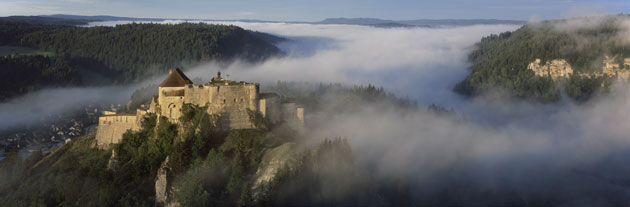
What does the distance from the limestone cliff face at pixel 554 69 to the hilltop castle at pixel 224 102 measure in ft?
485

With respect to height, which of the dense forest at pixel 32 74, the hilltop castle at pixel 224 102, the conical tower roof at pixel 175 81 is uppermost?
the conical tower roof at pixel 175 81

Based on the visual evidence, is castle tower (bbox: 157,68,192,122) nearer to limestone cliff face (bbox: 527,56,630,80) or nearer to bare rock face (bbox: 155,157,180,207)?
bare rock face (bbox: 155,157,180,207)

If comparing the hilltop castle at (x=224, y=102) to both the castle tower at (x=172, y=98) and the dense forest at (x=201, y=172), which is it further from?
the dense forest at (x=201, y=172)

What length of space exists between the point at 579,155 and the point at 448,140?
112 ft

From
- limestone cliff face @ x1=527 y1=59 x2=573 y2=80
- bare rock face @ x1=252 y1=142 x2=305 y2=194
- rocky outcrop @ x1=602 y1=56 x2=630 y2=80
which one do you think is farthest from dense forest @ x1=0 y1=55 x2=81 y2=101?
rocky outcrop @ x1=602 y1=56 x2=630 y2=80

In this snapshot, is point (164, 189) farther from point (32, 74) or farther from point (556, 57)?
point (556, 57)

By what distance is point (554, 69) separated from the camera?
17562 cm

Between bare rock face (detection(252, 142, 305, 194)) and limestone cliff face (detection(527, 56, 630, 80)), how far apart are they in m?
151

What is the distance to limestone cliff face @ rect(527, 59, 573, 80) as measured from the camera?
17312 cm

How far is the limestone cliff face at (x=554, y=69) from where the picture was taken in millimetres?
173125

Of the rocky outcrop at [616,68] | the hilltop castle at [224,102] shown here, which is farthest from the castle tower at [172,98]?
the rocky outcrop at [616,68]

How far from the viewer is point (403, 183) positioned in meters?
68.9

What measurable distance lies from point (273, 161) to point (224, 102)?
A: 7.62 m

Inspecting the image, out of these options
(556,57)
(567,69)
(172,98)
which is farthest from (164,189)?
(556,57)
